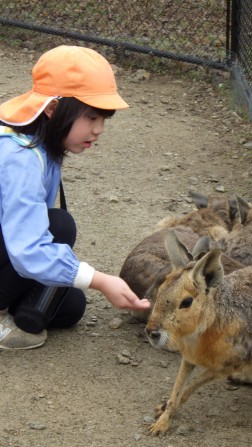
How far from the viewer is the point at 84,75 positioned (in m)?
3.53

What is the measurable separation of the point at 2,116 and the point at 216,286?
110cm

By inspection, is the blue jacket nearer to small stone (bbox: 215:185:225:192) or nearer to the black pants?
the black pants

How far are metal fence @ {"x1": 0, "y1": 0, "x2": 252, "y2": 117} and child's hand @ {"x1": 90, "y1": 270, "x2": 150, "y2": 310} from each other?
3.95m

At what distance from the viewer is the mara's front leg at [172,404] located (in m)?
3.37

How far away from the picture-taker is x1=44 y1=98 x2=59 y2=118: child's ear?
3550mm

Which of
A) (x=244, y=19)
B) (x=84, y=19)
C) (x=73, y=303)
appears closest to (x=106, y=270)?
(x=73, y=303)

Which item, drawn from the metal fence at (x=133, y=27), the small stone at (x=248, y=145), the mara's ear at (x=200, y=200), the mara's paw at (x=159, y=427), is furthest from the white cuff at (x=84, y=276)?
the metal fence at (x=133, y=27)

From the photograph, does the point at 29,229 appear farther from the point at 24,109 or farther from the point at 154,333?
the point at 154,333

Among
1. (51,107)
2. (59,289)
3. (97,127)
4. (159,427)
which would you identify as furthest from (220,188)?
(159,427)

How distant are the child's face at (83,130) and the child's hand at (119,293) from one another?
0.54 metres

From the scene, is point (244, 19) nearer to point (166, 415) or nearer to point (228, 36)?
point (228, 36)

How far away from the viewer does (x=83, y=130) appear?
3627mm

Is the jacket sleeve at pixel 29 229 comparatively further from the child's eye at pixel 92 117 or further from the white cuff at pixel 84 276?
the child's eye at pixel 92 117

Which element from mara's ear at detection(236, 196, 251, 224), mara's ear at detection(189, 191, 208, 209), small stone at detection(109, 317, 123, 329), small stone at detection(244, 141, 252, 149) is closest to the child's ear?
small stone at detection(109, 317, 123, 329)
